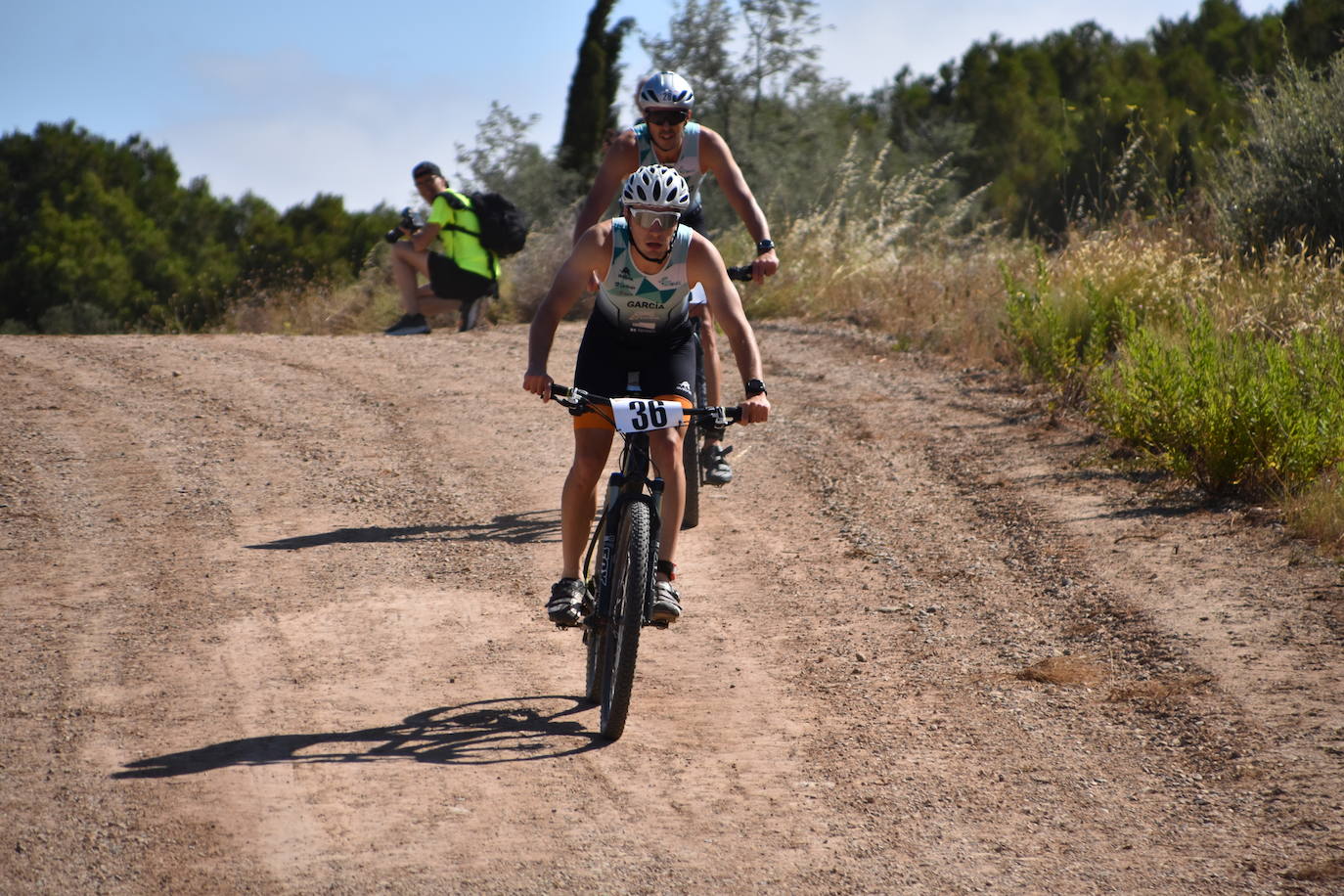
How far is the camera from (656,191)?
4.74m

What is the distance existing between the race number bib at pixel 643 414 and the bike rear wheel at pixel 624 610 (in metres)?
0.28

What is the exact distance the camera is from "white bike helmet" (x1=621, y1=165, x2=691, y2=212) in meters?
4.74

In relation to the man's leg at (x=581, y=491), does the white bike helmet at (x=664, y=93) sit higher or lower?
higher

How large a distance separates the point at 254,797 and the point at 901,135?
32.8 metres

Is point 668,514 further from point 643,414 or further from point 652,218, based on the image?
point 652,218

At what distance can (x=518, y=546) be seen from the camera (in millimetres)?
7086

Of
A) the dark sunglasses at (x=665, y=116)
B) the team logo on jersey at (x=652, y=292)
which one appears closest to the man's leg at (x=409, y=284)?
the dark sunglasses at (x=665, y=116)

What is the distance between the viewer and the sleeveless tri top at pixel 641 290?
16.2 feet

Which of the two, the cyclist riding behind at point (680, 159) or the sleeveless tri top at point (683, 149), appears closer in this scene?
the cyclist riding behind at point (680, 159)

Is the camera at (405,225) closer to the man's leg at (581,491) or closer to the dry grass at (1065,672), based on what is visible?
the man's leg at (581,491)

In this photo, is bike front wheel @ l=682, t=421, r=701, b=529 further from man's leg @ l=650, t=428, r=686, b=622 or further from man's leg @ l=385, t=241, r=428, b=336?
man's leg @ l=385, t=241, r=428, b=336

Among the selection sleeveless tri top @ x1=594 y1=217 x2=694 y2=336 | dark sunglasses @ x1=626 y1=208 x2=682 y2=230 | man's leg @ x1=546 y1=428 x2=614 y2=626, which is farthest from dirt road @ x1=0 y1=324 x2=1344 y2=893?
dark sunglasses @ x1=626 y1=208 x2=682 y2=230

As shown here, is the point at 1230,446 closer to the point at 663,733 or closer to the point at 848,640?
the point at 848,640

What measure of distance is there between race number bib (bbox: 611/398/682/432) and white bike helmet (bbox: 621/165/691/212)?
2.39 feet
